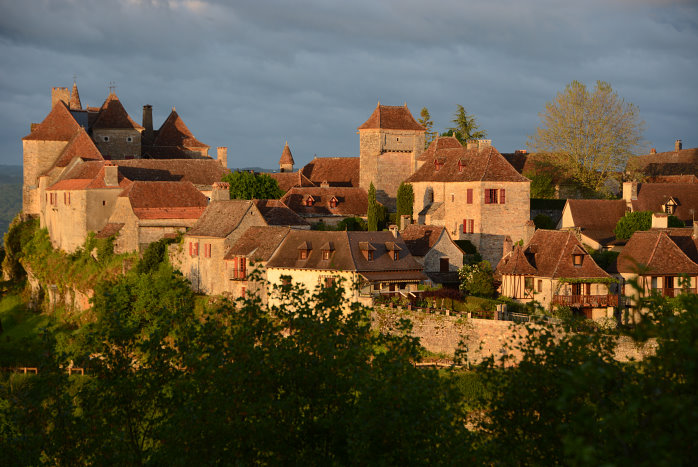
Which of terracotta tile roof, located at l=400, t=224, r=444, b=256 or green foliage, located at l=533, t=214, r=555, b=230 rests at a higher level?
green foliage, located at l=533, t=214, r=555, b=230

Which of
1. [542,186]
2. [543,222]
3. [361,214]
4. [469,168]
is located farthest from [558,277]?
[361,214]

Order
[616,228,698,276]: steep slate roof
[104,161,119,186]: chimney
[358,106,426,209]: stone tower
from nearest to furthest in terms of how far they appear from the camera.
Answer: [616,228,698,276]: steep slate roof, [104,161,119,186]: chimney, [358,106,426,209]: stone tower

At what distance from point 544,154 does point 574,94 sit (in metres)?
4.69

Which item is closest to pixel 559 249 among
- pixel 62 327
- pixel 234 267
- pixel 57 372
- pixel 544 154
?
pixel 234 267

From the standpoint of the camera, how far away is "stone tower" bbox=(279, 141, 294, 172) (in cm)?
8012

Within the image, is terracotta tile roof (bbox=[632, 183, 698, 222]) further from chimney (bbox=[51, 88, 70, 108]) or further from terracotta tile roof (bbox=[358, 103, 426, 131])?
chimney (bbox=[51, 88, 70, 108])

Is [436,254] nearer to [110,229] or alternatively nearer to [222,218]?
[222,218]

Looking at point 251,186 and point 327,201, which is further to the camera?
point 327,201

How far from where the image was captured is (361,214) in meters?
57.7

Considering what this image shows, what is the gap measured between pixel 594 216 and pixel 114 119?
130 feet

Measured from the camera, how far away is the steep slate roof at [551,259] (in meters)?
37.6

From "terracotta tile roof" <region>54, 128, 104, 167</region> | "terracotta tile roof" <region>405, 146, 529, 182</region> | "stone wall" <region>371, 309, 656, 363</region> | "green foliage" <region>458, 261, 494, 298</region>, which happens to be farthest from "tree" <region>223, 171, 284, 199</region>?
"stone wall" <region>371, 309, 656, 363</region>

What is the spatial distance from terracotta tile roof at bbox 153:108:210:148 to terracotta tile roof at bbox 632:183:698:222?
3735 cm

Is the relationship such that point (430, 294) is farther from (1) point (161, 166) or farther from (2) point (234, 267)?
(1) point (161, 166)
